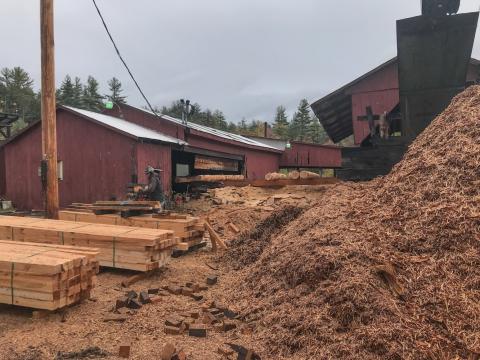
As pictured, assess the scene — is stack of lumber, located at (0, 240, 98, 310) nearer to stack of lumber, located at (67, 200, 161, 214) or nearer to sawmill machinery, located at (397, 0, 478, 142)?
stack of lumber, located at (67, 200, 161, 214)

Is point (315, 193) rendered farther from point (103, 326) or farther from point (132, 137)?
point (103, 326)

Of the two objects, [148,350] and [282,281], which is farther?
[282,281]

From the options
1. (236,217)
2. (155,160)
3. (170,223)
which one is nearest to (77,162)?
(155,160)

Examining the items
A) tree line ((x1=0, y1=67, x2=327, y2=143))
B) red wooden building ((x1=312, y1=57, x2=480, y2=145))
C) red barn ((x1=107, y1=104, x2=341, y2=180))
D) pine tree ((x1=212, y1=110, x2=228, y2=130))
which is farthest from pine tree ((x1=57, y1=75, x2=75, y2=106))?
red wooden building ((x1=312, y1=57, x2=480, y2=145))

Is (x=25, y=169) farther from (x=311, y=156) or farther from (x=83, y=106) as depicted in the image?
(x=83, y=106)

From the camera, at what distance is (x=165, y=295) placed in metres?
6.04

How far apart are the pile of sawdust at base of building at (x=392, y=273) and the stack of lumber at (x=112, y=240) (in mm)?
1640

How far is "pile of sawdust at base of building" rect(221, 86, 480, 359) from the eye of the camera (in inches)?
144

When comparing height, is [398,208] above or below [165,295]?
above

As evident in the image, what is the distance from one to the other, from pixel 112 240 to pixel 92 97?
3463 inches

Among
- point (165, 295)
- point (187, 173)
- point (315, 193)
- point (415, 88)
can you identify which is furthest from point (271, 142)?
point (165, 295)

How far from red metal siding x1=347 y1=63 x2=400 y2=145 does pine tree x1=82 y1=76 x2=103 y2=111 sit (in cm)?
6661

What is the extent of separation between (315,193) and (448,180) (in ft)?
33.3

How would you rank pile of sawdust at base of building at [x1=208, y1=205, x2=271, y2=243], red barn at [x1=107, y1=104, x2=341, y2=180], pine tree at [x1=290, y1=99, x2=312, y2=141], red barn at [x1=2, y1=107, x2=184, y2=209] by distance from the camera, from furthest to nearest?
pine tree at [x1=290, y1=99, x2=312, y2=141]
red barn at [x1=107, y1=104, x2=341, y2=180]
red barn at [x1=2, y1=107, x2=184, y2=209]
pile of sawdust at base of building at [x1=208, y1=205, x2=271, y2=243]
